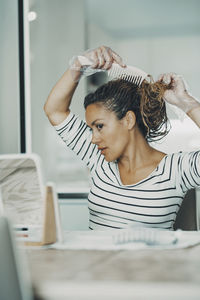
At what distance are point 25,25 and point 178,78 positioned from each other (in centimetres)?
173

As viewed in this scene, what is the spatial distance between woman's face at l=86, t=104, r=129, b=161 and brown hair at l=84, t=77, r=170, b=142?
0.03 metres

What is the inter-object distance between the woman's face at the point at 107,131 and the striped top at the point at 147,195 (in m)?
0.08

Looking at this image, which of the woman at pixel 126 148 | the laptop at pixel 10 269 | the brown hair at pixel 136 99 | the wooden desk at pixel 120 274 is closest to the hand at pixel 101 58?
the woman at pixel 126 148

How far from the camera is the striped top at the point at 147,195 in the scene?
1.61 m

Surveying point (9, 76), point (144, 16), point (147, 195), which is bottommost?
point (147, 195)

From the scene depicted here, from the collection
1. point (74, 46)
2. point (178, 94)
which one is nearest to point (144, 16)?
point (74, 46)

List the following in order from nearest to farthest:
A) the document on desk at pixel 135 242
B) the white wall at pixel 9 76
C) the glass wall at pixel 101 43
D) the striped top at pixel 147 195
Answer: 1. the document on desk at pixel 135 242
2. the striped top at pixel 147 195
3. the glass wall at pixel 101 43
4. the white wall at pixel 9 76

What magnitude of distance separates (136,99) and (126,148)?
0.68 ft

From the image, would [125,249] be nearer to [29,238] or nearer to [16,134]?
[29,238]

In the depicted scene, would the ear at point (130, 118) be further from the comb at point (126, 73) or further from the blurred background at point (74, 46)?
the blurred background at point (74, 46)

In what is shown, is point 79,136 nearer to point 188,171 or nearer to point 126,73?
point 126,73

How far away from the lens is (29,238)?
3.89 ft

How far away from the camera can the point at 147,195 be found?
1.62 metres

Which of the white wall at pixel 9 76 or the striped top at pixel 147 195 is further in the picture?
the white wall at pixel 9 76
